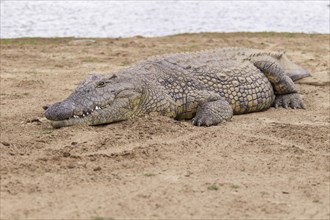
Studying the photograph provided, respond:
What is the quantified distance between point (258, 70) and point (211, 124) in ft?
4.68

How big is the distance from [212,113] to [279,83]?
151 centimetres

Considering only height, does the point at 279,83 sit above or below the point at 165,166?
above

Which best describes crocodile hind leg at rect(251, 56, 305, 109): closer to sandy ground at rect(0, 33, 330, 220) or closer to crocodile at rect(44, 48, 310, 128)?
crocodile at rect(44, 48, 310, 128)

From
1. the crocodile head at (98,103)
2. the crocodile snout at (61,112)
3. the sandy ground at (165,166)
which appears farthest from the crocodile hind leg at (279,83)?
the crocodile snout at (61,112)

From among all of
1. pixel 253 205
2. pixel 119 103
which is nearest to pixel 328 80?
pixel 119 103

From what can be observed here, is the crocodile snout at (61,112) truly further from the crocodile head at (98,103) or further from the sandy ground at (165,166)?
the sandy ground at (165,166)

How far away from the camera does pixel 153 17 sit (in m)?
22.0

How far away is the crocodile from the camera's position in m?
6.79

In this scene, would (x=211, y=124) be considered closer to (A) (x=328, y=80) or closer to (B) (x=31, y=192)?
(B) (x=31, y=192)

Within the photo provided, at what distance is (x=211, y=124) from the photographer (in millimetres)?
7070

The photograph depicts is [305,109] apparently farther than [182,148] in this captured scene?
Yes

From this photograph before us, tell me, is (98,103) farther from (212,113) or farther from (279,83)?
(279,83)

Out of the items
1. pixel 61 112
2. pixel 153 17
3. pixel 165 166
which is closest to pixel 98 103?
pixel 61 112

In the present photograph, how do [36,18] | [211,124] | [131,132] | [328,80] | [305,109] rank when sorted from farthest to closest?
[36,18]
[328,80]
[305,109]
[211,124]
[131,132]
